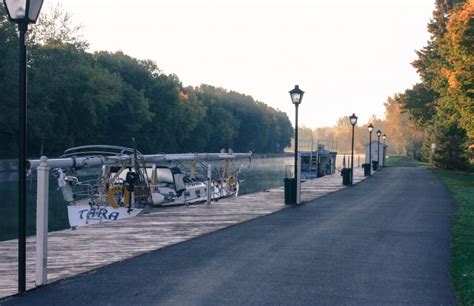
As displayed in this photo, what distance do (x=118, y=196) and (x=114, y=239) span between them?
35.6ft

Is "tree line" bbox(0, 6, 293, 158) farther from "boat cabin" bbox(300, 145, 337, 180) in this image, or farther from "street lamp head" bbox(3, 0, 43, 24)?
"street lamp head" bbox(3, 0, 43, 24)

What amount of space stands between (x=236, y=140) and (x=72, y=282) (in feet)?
464

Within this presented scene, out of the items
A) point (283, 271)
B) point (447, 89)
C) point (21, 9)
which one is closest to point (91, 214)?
point (283, 271)

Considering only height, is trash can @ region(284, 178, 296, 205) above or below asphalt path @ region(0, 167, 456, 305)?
above

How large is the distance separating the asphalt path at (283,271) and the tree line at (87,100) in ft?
85.1

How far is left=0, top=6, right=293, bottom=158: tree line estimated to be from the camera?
200 feet

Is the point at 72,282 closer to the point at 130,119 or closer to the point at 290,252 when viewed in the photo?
the point at 290,252

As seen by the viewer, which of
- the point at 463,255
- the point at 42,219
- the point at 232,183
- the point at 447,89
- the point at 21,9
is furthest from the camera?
the point at 447,89

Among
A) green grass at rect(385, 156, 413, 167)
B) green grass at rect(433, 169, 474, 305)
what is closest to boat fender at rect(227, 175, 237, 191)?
green grass at rect(433, 169, 474, 305)

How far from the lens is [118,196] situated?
81.5 ft

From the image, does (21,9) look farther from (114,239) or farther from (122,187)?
(122,187)

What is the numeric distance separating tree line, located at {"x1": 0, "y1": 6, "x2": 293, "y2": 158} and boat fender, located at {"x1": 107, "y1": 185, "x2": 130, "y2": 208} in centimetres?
1381

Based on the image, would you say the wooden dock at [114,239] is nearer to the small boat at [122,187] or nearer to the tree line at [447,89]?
the small boat at [122,187]

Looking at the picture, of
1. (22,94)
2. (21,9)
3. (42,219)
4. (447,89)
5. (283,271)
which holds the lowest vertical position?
(283,271)
